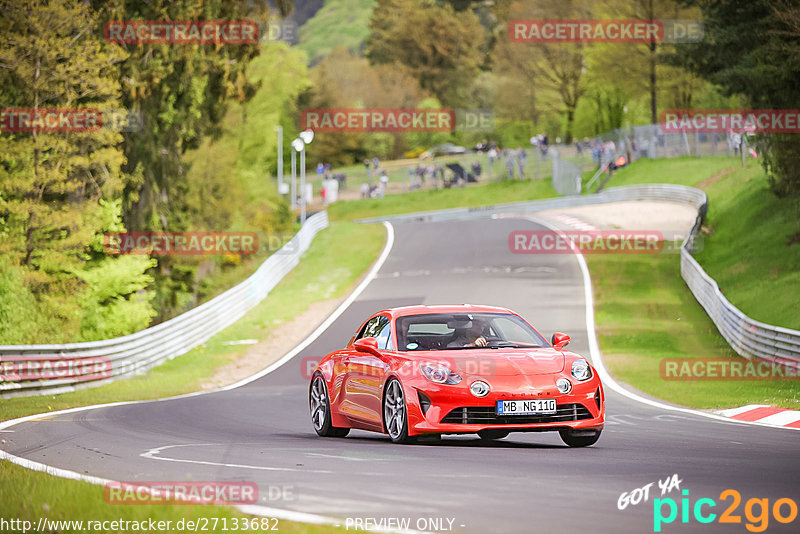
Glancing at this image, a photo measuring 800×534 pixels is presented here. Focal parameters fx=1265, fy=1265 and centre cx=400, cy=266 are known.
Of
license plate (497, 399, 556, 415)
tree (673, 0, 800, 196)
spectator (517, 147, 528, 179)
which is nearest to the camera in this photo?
license plate (497, 399, 556, 415)

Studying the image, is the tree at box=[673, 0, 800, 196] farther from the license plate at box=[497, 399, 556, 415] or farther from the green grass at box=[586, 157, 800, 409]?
the license plate at box=[497, 399, 556, 415]

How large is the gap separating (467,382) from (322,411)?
9.62ft

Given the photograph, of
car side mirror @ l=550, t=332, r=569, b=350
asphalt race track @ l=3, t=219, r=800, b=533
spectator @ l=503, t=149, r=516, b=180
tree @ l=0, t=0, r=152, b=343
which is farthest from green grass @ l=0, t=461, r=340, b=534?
spectator @ l=503, t=149, r=516, b=180

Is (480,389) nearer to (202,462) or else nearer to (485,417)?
(485,417)

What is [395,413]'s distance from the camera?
12.3 m

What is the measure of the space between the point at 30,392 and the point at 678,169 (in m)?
59.7

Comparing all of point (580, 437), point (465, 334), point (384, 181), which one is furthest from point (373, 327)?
point (384, 181)

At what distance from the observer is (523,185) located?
89.8 meters

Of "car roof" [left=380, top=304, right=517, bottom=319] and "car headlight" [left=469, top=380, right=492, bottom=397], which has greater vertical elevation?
"car roof" [left=380, top=304, right=517, bottom=319]

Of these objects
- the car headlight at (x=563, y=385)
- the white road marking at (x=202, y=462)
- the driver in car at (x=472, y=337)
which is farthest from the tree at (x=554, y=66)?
the white road marking at (x=202, y=462)

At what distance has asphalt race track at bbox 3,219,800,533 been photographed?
7621 millimetres

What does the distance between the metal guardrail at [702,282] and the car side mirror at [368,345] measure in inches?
488

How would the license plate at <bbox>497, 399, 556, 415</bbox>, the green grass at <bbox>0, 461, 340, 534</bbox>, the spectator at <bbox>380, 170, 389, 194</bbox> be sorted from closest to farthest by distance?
the green grass at <bbox>0, 461, 340, 534</bbox> → the license plate at <bbox>497, 399, 556, 415</bbox> → the spectator at <bbox>380, 170, 389, 194</bbox>

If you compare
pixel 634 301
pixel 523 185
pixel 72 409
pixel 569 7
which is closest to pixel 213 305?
pixel 634 301
